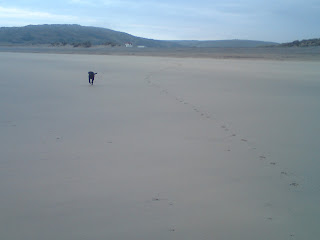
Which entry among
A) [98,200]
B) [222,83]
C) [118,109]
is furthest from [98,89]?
[98,200]

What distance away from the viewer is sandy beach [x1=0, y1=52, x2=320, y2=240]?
3238 mm

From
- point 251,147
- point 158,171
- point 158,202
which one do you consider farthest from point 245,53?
point 158,202

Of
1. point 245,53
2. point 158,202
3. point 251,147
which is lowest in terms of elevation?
point 158,202

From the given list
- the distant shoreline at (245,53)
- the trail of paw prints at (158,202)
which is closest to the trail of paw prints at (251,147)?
the trail of paw prints at (158,202)

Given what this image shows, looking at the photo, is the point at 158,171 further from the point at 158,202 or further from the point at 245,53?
the point at 245,53

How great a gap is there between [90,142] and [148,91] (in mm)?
6263

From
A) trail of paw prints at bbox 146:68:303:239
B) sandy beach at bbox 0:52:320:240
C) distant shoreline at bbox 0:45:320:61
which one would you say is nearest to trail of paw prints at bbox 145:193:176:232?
sandy beach at bbox 0:52:320:240

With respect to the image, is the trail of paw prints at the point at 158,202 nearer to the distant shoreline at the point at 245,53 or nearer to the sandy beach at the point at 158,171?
the sandy beach at the point at 158,171

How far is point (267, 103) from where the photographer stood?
9.72 metres

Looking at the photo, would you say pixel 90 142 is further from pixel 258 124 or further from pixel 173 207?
pixel 258 124

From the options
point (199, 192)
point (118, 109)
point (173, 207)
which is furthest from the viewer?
point (118, 109)

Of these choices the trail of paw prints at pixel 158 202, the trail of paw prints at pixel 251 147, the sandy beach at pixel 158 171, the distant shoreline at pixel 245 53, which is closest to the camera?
the sandy beach at pixel 158 171

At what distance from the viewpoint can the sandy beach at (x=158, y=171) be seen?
324 cm

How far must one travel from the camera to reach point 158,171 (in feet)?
14.7
